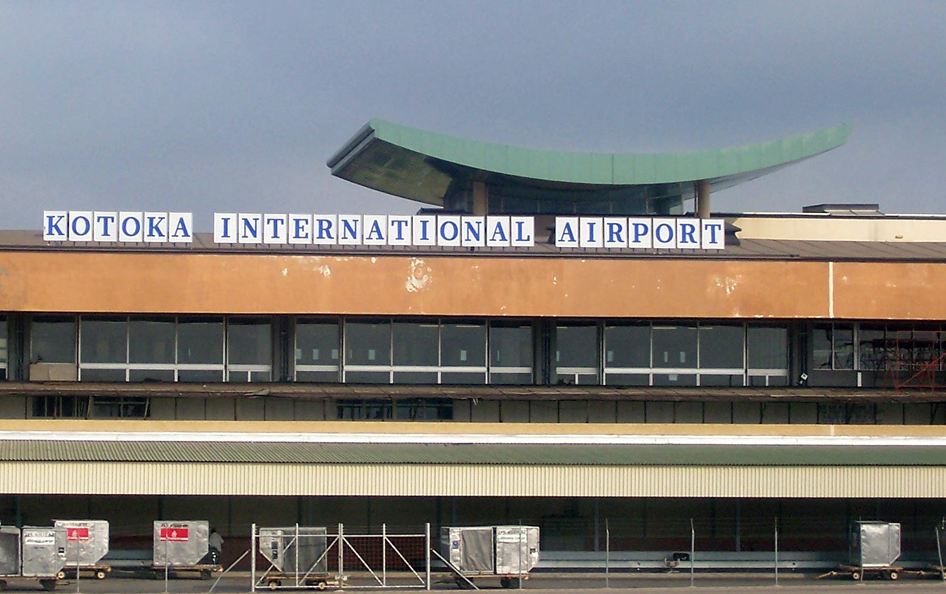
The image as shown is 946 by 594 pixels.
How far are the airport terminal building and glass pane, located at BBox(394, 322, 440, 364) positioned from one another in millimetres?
76

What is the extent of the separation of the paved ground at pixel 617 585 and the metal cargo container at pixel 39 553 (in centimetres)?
78

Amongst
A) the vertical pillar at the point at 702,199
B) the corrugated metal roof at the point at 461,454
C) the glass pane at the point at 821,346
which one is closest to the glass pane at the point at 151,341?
the corrugated metal roof at the point at 461,454

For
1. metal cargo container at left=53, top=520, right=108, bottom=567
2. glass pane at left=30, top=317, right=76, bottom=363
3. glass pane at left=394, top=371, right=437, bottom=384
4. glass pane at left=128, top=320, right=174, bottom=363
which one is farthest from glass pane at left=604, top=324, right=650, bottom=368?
glass pane at left=30, top=317, right=76, bottom=363

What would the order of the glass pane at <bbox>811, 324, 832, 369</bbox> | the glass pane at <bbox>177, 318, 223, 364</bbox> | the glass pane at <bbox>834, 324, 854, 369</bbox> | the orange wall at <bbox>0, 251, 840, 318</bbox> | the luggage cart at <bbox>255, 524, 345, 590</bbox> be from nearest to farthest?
the luggage cart at <bbox>255, 524, 345, 590</bbox>
the orange wall at <bbox>0, 251, 840, 318</bbox>
the glass pane at <bbox>177, 318, 223, 364</bbox>
the glass pane at <bbox>811, 324, 832, 369</bbox>
the glass pane at <bbox>834, 324, 854, 369</bbox>

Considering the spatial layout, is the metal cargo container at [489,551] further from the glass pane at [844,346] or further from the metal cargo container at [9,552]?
the glass pane at [844,346]

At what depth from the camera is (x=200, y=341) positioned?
5678cm

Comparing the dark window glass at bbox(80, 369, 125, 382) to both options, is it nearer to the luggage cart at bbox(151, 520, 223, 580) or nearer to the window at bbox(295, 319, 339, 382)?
the window at bbox(295, 319, 339, 382)

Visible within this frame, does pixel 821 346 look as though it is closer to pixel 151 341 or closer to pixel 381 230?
pixel 381 230

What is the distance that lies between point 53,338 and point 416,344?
44.3ft

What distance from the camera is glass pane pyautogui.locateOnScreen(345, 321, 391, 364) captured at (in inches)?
2269

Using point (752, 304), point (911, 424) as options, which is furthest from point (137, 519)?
point (911, 424)

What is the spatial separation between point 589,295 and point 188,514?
16.8m

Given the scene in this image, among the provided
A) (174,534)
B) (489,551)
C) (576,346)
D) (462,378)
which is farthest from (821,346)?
(174,534)

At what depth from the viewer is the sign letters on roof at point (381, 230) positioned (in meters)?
57.9
